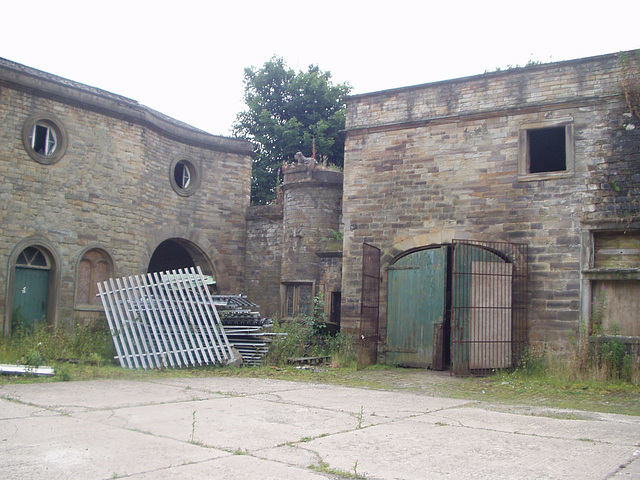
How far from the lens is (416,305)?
468 inches

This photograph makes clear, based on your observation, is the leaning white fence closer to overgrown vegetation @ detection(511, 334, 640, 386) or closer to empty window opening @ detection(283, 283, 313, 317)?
empty window opening @ detection(283, 283, 313, 317)

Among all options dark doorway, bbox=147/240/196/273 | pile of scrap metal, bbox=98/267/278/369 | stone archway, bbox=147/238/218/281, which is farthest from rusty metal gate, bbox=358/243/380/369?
dark doorway, bbox=147/240/196/273

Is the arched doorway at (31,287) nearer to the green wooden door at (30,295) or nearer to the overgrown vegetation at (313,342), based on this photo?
the green wooden door at (30,295)

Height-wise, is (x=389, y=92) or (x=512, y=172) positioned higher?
(x=389, y=92)

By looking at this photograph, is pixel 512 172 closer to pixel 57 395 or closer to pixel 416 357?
pixel 416 357

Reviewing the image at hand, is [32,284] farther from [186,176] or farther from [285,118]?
[285,118]

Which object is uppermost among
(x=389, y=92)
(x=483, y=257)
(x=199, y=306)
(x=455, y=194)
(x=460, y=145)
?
(x=389, y=92)

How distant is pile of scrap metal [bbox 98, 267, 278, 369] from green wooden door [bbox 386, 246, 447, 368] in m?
2.57

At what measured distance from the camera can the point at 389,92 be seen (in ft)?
42.5

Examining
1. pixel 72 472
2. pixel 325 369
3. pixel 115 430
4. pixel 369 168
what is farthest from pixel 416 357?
pixel 72 472

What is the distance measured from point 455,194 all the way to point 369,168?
2014 mm

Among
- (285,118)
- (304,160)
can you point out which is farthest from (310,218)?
(285,118)

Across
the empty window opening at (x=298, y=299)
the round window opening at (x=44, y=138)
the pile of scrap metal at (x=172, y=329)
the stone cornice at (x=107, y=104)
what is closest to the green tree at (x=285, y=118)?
the stone cornice at (x=107, y=104)

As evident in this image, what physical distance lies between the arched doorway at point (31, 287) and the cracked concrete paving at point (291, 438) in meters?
6.78
